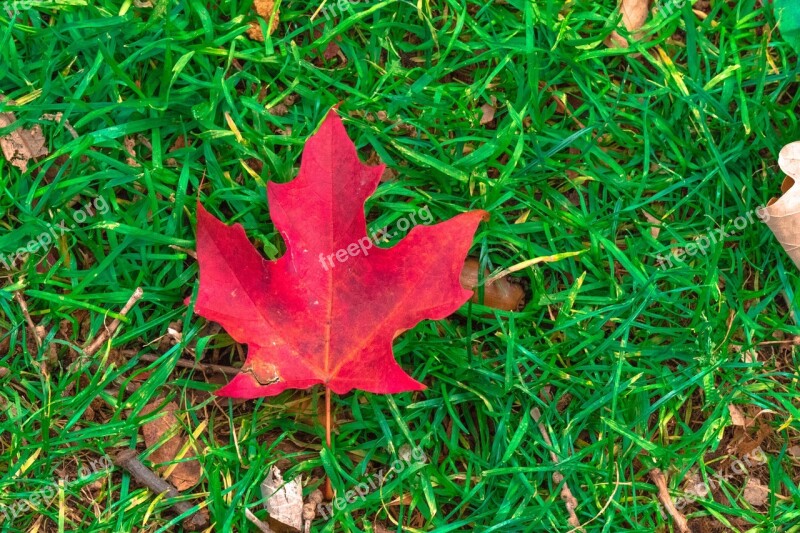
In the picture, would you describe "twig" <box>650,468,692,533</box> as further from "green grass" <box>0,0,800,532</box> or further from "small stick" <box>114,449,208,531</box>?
"small stick" <box>114,449,208,531</box>

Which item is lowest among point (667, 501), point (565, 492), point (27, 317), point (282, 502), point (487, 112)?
point (667, 501)

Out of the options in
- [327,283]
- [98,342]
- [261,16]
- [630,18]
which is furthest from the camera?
[630,18]

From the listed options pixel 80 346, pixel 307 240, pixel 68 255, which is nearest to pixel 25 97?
pixel 68 255

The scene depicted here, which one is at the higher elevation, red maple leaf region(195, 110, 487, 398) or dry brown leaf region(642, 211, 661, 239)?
red maple leaf region(195, 110, 487, 398)

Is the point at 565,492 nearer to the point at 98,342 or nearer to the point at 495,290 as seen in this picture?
the point at 495,290

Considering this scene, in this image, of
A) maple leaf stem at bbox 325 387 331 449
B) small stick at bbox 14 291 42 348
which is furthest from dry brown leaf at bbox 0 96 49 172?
maple leaf stem at bbox 325 387 331 449

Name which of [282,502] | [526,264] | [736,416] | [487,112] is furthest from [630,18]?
[282,502]

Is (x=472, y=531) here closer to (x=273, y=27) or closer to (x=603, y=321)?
(x=603, y=321)
